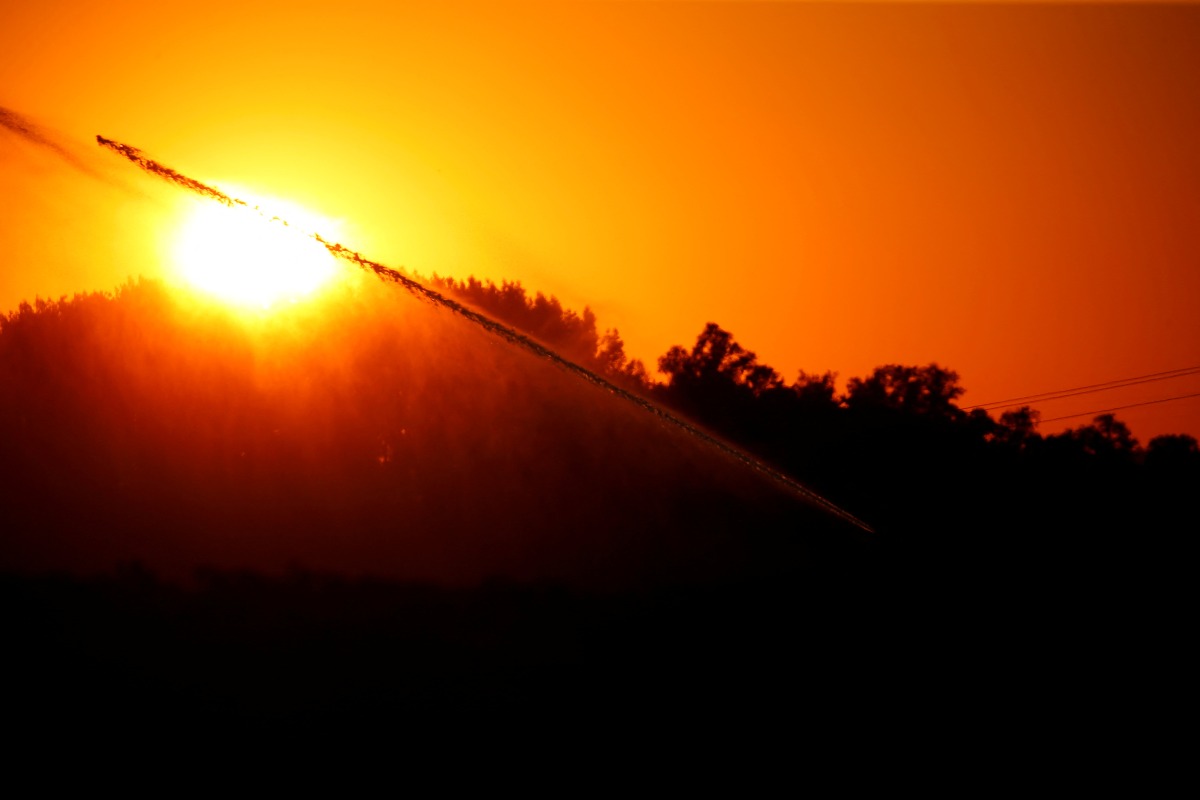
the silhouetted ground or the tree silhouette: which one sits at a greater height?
the tree silhouette

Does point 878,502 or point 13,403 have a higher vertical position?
point 878,502

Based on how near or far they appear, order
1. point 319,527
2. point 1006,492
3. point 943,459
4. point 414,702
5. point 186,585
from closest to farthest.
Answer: point 414,702
point 186,585
point 1006,492
point 943,459
point 319,527

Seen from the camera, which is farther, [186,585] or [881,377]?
[881,377]

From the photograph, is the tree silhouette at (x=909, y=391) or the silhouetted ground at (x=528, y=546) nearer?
the silhouetted ground at (x=528, y=546)

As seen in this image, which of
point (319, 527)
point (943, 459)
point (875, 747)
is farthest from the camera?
point (319, 527)

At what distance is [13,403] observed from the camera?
4519 centimetres

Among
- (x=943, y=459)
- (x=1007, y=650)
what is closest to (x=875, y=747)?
(x=1007, y=650)

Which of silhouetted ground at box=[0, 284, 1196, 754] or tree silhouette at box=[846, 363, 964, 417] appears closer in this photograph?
silhouetted ground at box=[0, 284, 1196, 754]

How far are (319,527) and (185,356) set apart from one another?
12.0 metres

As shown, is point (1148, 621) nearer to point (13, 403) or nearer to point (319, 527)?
point (319, 527)

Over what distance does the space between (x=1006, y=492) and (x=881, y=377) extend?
47.2 feet

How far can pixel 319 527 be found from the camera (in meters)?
39.0

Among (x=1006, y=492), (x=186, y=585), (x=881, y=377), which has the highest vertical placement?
(x=881, y=377)

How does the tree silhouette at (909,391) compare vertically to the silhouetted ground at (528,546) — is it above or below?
above
